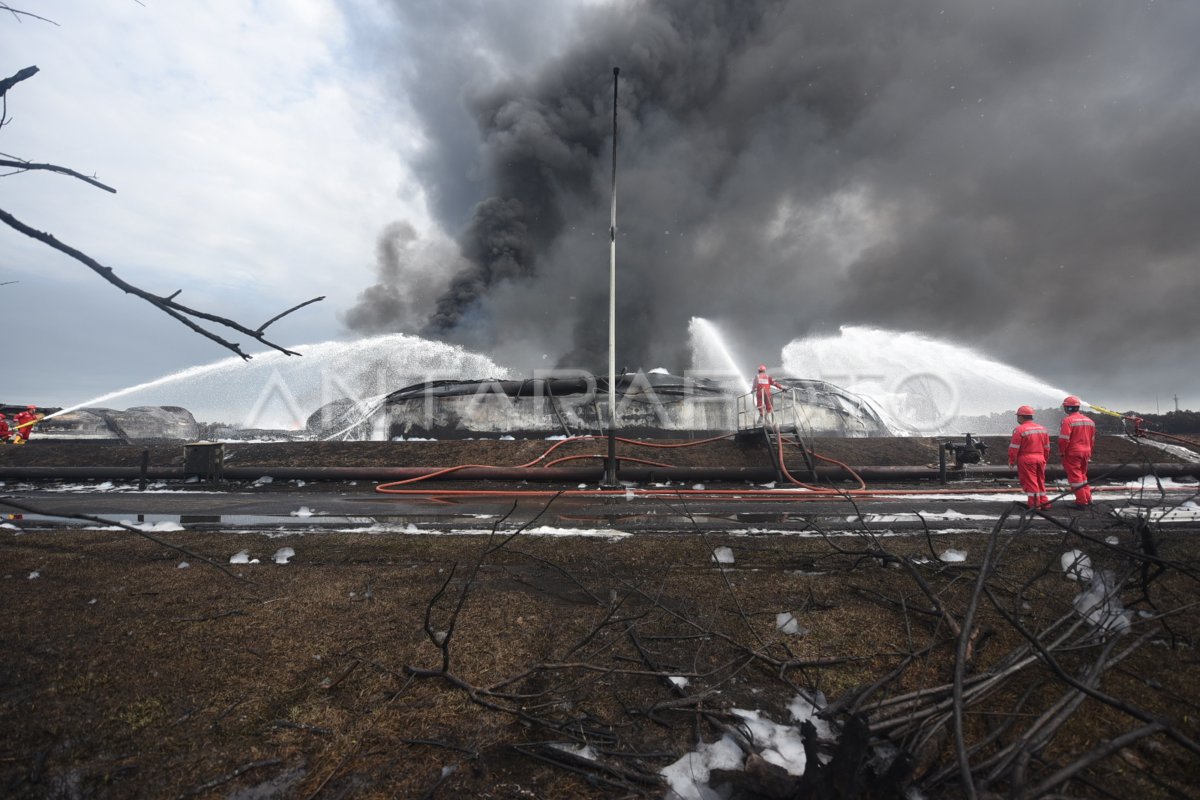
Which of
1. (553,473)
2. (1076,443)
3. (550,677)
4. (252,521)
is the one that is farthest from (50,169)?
(1076,443)

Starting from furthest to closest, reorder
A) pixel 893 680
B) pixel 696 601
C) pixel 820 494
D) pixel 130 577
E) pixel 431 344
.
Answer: pixel 431 344 < pixel 820 494 < pixel 130 577 < pixel 696 601 < pixel 893 680

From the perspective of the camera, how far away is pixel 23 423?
1708 cm

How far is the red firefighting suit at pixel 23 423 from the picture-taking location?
16900mm

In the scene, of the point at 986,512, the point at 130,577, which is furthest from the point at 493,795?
the point at 986,512

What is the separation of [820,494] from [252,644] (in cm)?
809

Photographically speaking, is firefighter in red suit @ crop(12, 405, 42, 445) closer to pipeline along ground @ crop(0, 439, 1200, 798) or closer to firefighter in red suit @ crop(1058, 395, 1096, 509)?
pipeline along ground @ crop(0, 439, 1200, 798)

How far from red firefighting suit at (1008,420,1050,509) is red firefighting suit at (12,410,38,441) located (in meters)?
24.3

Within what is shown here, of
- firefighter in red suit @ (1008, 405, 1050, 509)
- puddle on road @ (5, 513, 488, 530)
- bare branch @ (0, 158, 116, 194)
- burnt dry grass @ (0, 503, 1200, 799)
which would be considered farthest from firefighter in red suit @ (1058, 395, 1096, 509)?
bare branch @ (0, 158, 116, 194)

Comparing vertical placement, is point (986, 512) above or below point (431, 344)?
below

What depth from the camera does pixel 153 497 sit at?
9.33 metres

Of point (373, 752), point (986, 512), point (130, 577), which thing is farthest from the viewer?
point (986, 512)

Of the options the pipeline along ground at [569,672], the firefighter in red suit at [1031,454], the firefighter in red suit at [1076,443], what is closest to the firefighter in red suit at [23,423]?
the pipeline along ground at [569,672]

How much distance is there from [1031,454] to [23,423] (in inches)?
971

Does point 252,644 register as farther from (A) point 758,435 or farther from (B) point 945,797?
(A) point 758,435
